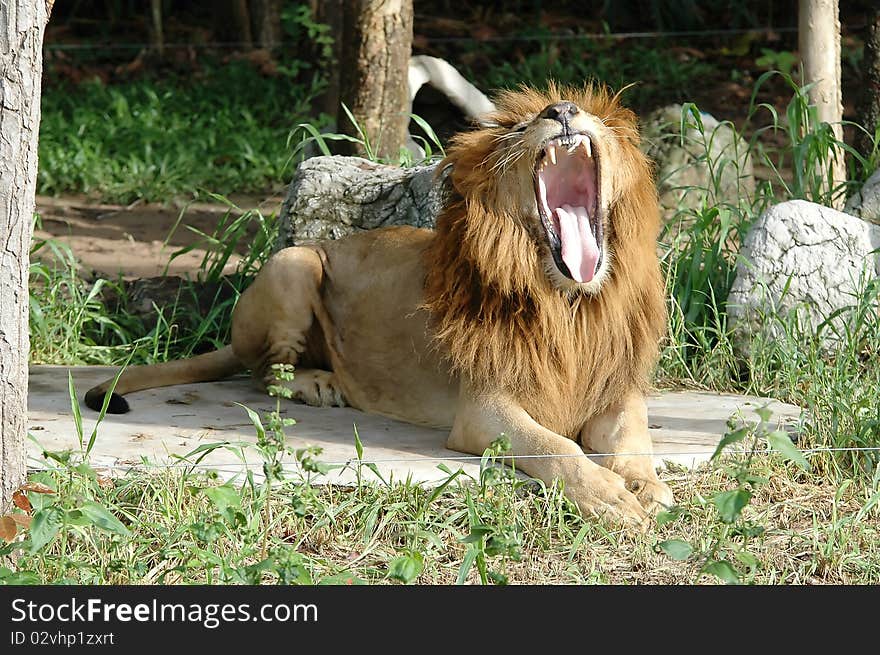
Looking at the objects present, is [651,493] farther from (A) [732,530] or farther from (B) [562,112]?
(B) [562,112]

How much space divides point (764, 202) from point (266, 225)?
244cm

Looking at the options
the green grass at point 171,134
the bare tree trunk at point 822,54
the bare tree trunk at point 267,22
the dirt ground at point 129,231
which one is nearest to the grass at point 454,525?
the bare tree trunk at point 822,54

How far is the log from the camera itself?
5.84 metres

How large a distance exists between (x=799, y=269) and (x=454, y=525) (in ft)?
7.78

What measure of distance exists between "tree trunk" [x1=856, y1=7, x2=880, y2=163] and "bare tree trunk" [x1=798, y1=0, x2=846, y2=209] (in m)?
0.17

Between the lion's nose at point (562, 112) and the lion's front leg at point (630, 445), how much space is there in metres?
1.00

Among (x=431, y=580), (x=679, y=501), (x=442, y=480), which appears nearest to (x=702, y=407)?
(x=679, y=501)

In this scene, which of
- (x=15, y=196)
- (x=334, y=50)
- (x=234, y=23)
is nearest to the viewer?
(x=15, y=196)

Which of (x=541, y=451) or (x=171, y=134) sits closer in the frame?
(x=541, y=451)

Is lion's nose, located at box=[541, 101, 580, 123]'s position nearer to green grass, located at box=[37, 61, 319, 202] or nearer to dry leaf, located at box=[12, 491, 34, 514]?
dry leaf, located at box=[12, 491, 34, 514]

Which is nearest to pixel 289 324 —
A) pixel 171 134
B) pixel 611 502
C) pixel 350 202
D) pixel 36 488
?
pixel 350 202

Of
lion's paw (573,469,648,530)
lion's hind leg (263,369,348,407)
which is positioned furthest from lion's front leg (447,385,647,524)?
lion's hind leg (263,369,348,407)

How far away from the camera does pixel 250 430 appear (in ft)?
15.4

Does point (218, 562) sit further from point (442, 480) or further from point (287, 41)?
point (287, 41)
